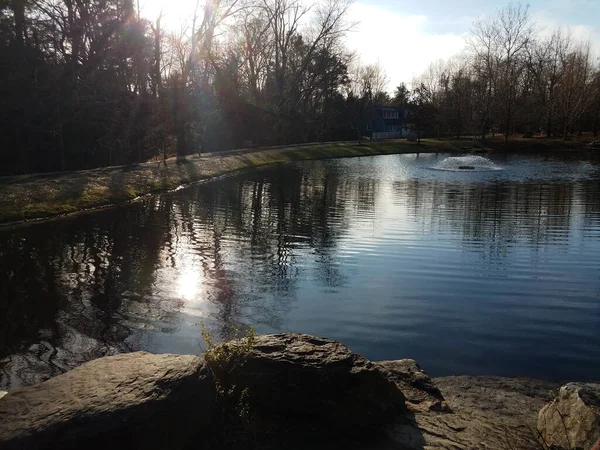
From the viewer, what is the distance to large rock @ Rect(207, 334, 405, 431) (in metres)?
4.79

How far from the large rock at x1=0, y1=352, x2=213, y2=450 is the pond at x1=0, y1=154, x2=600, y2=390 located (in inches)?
100

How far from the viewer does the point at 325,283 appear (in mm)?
10414

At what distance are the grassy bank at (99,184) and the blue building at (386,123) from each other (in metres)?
52.9

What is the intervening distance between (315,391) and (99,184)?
21620 millimetres

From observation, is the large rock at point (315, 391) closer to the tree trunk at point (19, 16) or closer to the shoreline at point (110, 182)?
the shoreline at point (110, 182)

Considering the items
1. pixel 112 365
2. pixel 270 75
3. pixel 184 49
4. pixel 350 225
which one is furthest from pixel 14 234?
pixel 270 75

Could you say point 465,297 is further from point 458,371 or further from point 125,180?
point 125,180

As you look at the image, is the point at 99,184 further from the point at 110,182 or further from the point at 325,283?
the point at 325,283

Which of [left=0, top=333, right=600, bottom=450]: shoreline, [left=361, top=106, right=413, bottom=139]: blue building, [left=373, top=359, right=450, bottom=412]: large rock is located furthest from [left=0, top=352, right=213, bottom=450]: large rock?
[left=361, top=106, right=413, bottom=139]: blue building

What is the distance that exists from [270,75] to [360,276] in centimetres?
6243

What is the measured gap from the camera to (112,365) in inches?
180

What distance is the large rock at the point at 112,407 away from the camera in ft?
12.0

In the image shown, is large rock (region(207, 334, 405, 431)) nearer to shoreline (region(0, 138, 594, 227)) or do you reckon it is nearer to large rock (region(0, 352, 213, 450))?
large rock (region(0, 352, 213, 450))

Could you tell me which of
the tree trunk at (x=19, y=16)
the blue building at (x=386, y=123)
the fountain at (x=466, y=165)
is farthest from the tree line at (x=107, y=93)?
the blue building at (x=386, y=123)
